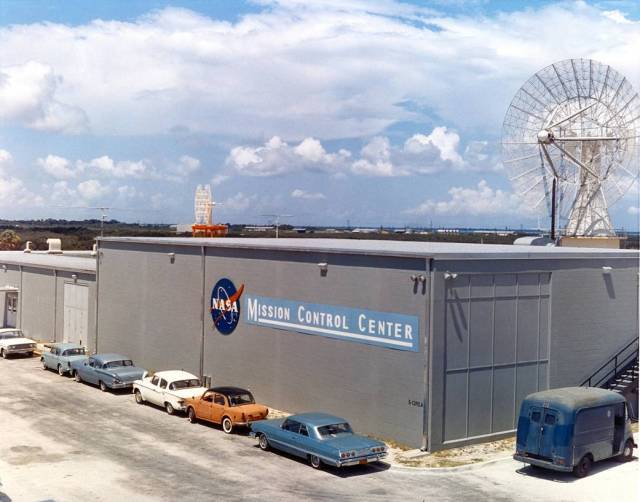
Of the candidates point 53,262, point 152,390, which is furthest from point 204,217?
point 152,390

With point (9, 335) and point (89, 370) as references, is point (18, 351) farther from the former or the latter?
point (89, 370)

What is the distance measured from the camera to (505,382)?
25172 millimetres

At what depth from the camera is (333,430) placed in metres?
21.7

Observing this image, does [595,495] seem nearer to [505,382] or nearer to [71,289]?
[505,382]

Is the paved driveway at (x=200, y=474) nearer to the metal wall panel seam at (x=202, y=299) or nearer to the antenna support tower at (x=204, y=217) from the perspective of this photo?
the metal wall panel seam at (x=202, y=299)

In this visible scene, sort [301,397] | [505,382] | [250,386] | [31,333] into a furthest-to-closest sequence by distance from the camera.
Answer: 1. [31,333]
2. [250,386]
3. [301,397]
4. [505,382]

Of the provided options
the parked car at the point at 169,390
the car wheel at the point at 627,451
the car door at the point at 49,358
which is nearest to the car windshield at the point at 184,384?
the parked car at the point at 169,390

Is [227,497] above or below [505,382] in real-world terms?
below

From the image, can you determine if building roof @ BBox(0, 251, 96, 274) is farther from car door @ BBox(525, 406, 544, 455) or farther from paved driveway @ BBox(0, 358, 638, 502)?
car door @ BBox(525, 406, 544, 455)

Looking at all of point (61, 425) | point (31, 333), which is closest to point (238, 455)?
point (61, 425)

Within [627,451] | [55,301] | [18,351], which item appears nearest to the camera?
[627,451]

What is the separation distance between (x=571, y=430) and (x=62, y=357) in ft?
80.6

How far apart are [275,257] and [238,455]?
895 centimetres

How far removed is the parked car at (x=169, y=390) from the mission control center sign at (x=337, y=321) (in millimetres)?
3464
